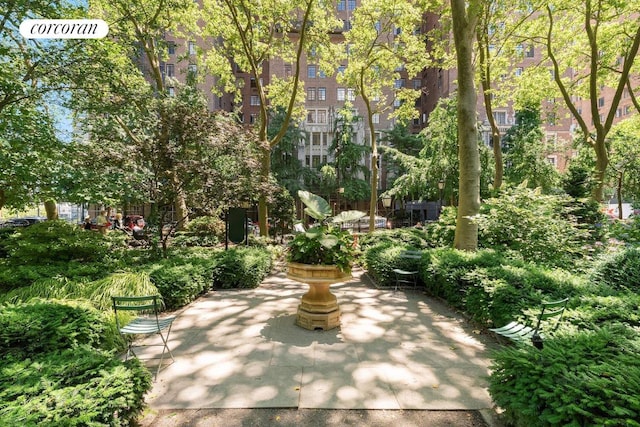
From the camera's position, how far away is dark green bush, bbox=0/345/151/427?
2.09 meters

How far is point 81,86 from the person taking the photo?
7066 millimetres

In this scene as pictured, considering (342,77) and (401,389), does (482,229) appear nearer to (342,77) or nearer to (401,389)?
(401,389)

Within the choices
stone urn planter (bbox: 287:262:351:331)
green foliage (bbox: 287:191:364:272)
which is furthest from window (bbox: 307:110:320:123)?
stone urn planter (bbox: 287:262:351:331)

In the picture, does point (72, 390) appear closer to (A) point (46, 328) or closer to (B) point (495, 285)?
(A) point (46, 328)

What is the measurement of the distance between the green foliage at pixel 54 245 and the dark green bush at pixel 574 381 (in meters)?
8.59

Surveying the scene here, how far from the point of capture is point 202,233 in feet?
49.1

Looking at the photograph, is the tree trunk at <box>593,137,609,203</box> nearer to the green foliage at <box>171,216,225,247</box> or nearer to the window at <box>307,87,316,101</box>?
the green foliage at <box>171,216,225,247</box>

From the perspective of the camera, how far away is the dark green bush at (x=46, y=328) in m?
3.30

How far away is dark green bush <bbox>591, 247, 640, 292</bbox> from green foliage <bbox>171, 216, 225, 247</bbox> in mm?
13265

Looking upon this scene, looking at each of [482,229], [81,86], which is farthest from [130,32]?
[482,229]

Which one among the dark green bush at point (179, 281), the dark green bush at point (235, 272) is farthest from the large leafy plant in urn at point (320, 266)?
the dark green bush at point (235, 272)

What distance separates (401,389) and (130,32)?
1529cm

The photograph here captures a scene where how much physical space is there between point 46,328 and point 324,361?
10.5 feet

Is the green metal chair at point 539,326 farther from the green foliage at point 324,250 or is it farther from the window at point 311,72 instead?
the window at point 311,72
